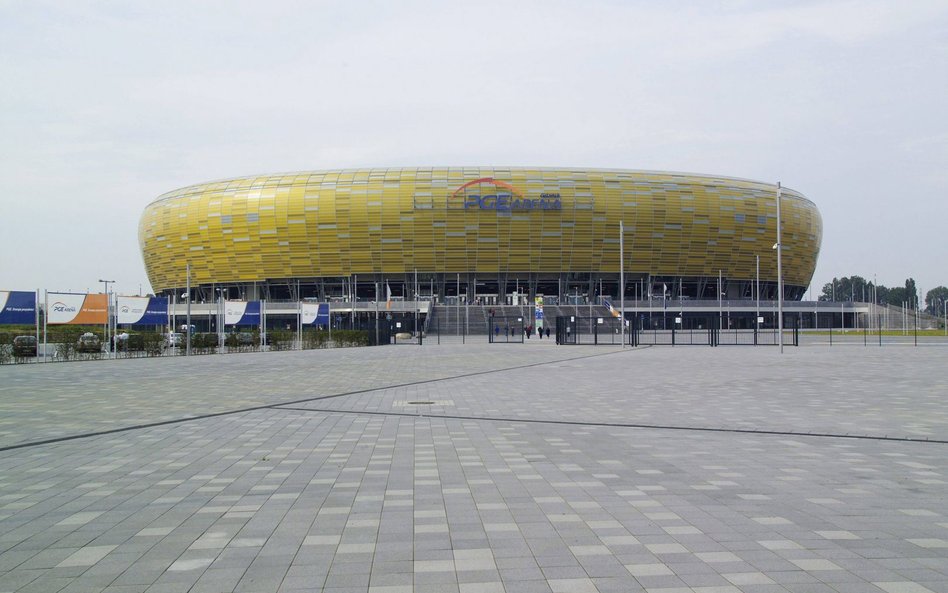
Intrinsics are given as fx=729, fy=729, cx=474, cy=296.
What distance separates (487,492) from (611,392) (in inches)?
426

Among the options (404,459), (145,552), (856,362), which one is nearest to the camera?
(145,552)

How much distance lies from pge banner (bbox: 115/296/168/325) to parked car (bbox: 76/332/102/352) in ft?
6.65

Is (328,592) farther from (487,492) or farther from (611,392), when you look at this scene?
(611,392)

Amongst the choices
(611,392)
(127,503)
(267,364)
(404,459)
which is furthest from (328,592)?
(267,364)

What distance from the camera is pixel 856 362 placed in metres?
28.4

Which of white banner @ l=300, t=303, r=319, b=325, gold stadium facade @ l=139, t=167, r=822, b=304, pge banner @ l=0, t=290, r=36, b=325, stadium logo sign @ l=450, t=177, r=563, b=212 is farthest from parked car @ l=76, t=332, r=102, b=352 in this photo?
stadium logo sign @ l=450, t=177, r=563, b=212

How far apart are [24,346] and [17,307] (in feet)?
13.5

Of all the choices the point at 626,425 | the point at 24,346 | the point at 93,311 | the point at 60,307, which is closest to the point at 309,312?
the point at 93,311

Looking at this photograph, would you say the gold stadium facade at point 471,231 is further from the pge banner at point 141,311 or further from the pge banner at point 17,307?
the pge banner at point 17,307

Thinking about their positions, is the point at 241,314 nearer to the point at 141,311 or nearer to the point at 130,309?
the point at 141,311

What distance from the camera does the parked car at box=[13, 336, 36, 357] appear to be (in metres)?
31.5

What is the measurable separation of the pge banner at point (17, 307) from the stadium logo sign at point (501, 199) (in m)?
63.8

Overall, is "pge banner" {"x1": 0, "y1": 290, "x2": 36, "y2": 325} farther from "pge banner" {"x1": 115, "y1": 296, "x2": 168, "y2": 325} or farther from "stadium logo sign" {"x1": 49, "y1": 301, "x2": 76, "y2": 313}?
"pge banner" {"x1": 115, "y1": 296, "x2": 168, "y2": 325}

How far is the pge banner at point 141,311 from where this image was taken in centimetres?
3422
